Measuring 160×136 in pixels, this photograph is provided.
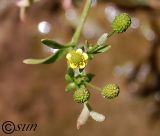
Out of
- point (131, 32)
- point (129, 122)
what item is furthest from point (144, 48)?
point (129, 122)

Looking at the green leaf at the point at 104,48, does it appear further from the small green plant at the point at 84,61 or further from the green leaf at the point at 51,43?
the green leaf at the point at 51,43

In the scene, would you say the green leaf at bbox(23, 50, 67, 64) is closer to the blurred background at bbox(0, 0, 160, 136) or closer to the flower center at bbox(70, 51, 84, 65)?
the flower center at bbox(70, 51, 84, 65)

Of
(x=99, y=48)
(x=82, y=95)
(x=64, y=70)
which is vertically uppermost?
(x=99, y=48)

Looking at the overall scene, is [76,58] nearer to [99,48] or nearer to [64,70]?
[99,48]

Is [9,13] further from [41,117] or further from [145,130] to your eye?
[145,130]

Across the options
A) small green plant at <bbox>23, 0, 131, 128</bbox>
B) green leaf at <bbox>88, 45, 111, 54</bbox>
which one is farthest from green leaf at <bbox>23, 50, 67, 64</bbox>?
green leaf at <bbox>88, 45, 111, 54</bbox>

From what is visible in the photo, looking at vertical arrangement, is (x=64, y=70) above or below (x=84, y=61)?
below

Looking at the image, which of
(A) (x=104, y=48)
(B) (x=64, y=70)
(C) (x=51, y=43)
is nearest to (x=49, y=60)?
(C) (x=51, y=43)

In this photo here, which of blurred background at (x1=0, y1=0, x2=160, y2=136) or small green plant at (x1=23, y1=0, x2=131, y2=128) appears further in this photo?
blurred background at (x1=0, y1=0, x2=160, y2=136)
